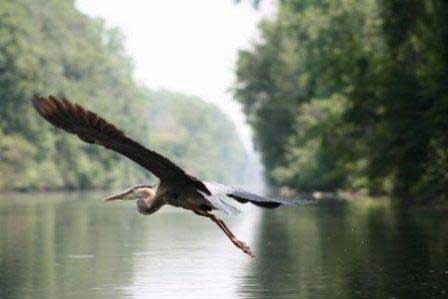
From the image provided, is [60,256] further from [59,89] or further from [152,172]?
[59,89]

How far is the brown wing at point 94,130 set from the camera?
31.7ft

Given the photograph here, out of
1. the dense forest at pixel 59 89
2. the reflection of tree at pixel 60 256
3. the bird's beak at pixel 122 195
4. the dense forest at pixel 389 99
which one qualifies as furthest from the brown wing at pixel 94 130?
the dense forest at pixel 59 89

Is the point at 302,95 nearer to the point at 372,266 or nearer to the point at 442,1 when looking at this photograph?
the point at 442,1

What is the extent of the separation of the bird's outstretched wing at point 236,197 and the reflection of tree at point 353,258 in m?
1.54

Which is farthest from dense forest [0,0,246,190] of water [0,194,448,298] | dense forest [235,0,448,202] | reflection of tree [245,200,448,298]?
reflection of tree [245,200,448,298]

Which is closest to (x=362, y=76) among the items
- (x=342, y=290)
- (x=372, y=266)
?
(x=372, y=266)

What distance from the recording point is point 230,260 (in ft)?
62.0

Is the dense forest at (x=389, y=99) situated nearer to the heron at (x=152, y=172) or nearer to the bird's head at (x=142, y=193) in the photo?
the bird's head at (x=142, y=193)

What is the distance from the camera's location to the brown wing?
965cm

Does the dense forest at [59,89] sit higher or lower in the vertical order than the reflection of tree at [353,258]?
higher

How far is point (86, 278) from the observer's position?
623 inches

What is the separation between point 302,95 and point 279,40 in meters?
6.16

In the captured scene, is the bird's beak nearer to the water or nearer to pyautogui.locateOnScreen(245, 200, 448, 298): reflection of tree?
the water

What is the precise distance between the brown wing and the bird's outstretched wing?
1.06 feet
